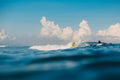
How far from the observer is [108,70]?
7.52m

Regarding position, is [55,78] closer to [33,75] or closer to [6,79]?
[33,75]

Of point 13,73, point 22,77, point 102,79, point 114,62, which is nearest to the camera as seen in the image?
point 102,79

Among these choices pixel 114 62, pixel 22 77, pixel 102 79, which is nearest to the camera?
pixel 102 79

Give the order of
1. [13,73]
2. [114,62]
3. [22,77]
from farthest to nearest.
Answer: [114,62] < [13,73] < [22,77]

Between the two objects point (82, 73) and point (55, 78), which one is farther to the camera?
point (82, 73)

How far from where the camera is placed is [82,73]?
295 inches

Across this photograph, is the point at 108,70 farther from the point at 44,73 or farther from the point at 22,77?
the point at 22,77

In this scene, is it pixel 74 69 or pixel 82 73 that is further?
pixel 74 69

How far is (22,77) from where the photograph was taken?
721 cm

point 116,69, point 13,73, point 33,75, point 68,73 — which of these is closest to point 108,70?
point 116,69

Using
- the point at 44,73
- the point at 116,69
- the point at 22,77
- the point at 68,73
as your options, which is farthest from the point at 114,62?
the point at 22,77

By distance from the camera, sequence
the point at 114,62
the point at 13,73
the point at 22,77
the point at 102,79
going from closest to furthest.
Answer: the point at 102,79, the point at 22,77, the point at 13,73, the point at 114,62

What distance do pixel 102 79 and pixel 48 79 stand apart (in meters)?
1.66

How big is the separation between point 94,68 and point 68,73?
1174mm
